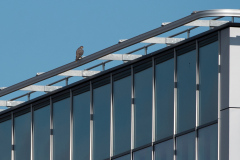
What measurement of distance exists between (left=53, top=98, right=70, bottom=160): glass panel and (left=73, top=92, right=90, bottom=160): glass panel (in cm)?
35

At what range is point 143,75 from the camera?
31.5 meters

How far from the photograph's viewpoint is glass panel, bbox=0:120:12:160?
36.9 meters

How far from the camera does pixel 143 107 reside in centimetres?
3130

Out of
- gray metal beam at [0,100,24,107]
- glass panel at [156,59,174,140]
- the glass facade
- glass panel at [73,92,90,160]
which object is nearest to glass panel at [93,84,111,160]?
the glass facade

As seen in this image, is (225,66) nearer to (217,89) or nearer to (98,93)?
(217,89)

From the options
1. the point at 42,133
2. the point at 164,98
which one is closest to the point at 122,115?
the point at 164,98

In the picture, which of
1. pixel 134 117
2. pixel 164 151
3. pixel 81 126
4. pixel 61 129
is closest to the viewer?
pixel 164 151

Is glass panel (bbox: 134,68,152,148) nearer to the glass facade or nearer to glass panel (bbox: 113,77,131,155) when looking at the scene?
the glass facade

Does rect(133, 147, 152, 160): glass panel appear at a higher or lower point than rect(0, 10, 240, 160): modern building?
lower

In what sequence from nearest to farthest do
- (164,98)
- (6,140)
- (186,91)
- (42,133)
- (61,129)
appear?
(186,91), (164,98), (61,129), (42,133), (6,140)

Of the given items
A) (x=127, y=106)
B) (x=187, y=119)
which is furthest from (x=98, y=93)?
(x=187, y=119)

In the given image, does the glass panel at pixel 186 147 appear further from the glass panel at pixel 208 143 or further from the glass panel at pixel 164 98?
the glass panel at pixel 164 98

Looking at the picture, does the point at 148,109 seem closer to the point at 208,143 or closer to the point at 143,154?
the point at 143,154

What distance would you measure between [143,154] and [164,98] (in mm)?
1993
